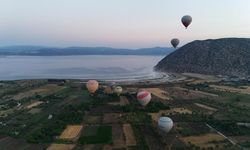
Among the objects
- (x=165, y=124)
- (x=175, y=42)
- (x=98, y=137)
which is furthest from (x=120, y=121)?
(x=175, y=42)

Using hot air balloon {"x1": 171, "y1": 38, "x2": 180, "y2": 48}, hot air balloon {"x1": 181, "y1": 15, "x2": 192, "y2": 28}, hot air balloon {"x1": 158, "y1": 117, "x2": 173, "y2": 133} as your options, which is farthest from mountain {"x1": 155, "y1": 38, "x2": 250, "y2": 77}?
hot air balloon {"x1": 158, "y1": 117, "x2": 173, "y2": 133}

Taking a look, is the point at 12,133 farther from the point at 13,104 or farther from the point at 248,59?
the point at 248,59

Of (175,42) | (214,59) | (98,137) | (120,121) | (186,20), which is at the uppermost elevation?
(186,20)

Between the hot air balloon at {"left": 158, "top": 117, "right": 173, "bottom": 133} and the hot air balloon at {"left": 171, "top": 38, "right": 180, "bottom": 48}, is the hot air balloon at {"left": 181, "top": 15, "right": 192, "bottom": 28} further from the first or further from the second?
the hot air balloon at {"left": 158, "top": 117, "right": 173, "bottom": 133}

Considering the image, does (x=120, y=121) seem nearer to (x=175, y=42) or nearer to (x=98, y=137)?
(x=98, y=137)

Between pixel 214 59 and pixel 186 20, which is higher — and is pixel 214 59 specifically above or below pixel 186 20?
below

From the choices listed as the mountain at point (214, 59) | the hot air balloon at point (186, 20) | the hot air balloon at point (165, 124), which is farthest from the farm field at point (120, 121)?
the mountain at point (214, 59)
